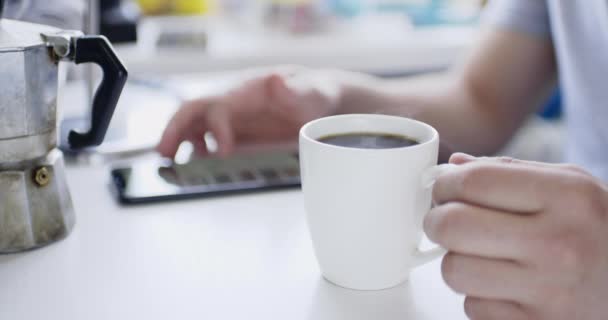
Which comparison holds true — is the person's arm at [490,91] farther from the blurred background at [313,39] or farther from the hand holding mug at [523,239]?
the hand holding mug at [523,239]

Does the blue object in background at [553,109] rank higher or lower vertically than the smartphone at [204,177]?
lower

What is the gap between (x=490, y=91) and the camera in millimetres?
1082

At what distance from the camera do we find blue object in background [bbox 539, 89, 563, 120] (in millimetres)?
1574

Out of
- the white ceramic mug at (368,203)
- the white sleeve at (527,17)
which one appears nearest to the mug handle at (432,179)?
the white ceramic mug at (368,203)

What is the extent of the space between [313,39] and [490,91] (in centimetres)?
78

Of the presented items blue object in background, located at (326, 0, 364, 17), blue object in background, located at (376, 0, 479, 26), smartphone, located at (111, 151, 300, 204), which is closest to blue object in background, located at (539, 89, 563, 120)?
blue object in background, located at (376, 0, 479, 26)

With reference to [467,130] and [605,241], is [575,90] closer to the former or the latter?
[467,130]

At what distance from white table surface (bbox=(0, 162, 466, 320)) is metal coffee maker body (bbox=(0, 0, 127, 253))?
0.03 meters

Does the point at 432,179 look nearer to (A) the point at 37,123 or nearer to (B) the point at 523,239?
(B) the point at 523,239

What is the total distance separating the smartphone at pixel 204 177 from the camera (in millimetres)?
695

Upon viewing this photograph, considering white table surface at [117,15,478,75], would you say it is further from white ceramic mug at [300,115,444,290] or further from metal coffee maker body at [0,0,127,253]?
white ceramic mug at [300,115,444,290]

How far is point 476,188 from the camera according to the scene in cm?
45

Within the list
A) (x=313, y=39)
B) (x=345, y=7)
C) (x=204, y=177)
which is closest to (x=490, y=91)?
(x=204, y=177)

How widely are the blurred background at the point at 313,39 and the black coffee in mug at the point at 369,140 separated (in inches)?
27.5
